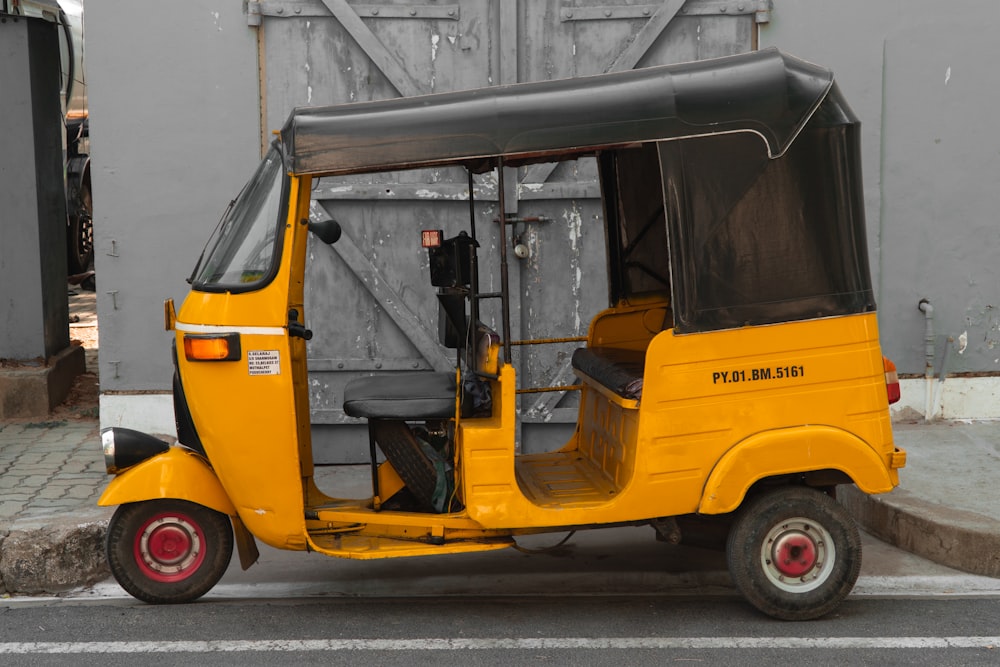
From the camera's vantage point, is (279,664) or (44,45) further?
(44,45)

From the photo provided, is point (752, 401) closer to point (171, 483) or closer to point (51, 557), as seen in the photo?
point (171, 483)

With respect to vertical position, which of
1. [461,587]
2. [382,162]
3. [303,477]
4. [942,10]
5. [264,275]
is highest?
[942,10]

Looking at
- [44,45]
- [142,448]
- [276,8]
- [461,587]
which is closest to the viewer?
[142,448]

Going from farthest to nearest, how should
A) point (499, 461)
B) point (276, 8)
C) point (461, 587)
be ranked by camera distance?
point (276, 8)
point (461, 587)
point (499, 461)

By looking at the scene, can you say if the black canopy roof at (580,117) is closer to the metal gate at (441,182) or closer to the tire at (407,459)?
the tire at (407,459)

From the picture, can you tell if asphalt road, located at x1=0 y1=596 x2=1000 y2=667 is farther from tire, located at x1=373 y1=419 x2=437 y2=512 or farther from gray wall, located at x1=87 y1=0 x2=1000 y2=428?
gray wall, located at x1=87 y1=0 x2=1000 y2=428

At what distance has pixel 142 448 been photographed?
5012 mm

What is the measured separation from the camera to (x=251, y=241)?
4.82 m

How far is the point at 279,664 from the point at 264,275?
62.1 inches

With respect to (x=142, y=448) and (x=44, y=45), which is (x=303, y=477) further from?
(x=44, y=45)

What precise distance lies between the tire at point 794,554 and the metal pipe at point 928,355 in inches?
124

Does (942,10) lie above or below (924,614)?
above

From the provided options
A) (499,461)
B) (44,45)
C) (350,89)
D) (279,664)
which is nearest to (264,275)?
(499,461)

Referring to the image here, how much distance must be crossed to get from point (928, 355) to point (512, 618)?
13.1 feet
